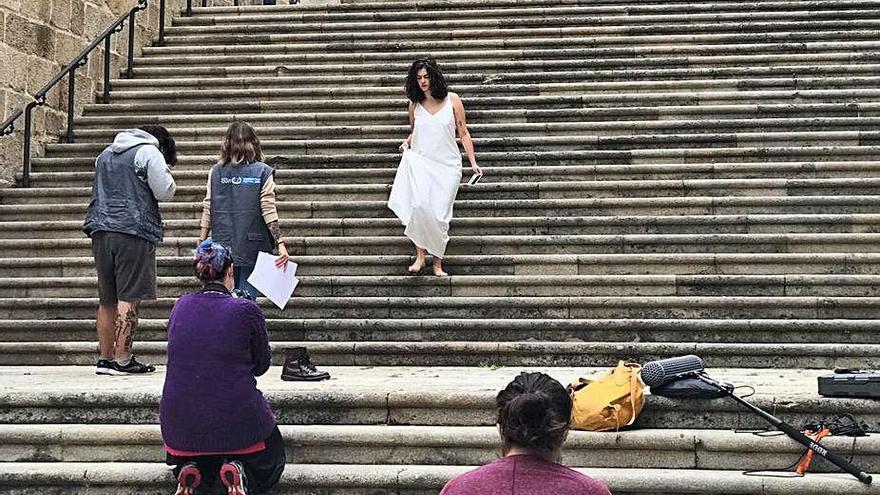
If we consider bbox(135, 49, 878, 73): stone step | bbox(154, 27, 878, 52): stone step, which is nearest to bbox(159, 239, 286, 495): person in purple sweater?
bbox(135, 49, 878, 73): stone step

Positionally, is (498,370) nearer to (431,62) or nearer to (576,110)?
(431,62)

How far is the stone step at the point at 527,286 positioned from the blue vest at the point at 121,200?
4.47 ft

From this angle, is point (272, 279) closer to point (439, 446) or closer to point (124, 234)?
point (124, 234)

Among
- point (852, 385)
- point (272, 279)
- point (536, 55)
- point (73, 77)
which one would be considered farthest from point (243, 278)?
point (536, 55)

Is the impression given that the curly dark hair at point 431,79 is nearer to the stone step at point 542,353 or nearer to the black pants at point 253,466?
the stone step at point 542,353

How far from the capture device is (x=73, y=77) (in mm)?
9922

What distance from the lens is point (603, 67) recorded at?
10.3 metres

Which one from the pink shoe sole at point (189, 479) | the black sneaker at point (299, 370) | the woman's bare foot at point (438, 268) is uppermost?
the woman's bare foot at point (438, 268)

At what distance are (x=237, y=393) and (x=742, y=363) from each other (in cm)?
347

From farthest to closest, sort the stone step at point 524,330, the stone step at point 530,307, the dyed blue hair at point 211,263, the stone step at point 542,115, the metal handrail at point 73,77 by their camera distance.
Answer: the metal handrail at point 73,77 < the stone step at point 542,115 < the stone step at point 530,307 < the stone step at point 524,330 < the dyed blue hair at point 211,263

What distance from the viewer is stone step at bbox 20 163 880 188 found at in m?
8.16

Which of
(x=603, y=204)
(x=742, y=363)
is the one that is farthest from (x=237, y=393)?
(x=603, y=204)

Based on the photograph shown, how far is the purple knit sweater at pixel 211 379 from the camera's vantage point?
4109 mm

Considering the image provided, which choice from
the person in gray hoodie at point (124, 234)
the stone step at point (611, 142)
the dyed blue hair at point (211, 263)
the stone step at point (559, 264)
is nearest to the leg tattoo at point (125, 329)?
the person in gray hoodie at point (124, 234)
